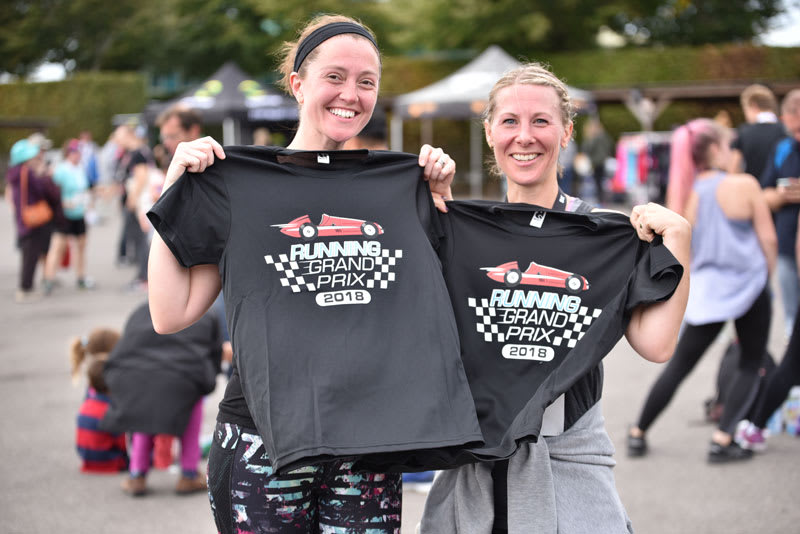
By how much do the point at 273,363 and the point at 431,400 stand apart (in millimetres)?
420

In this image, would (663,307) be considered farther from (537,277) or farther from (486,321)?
(486,321)

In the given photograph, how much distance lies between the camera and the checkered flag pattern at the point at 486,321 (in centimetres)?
245

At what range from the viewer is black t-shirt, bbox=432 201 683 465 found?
7.75 ft

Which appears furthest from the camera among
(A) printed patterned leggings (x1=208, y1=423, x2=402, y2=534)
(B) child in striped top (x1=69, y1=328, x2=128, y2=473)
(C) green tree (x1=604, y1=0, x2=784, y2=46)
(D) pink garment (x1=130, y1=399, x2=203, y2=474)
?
(C) green tree (x1=604, y1=0, x2=784, y2=46)

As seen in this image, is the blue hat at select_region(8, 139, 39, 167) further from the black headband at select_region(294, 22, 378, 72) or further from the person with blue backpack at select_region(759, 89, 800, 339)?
the black headband at select_region(294, 22, 378, 72)

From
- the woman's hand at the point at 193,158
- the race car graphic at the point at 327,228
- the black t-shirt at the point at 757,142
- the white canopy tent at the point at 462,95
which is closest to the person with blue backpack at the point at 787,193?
the black t-shirt at the point at 757,142

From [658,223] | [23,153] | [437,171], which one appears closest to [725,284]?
[658,223]

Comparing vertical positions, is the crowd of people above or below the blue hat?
below

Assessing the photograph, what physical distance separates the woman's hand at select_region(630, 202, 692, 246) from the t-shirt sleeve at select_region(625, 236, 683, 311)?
0.12ft

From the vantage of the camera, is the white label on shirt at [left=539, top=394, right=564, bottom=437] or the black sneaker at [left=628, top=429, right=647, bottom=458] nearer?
the white label on shirt at [left=539, top=394, right=564, bottom=437]

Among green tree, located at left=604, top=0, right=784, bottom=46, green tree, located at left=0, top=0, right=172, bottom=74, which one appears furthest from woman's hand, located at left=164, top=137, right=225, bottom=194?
green tree, located at left=0, top=0, right=172, bottom=74

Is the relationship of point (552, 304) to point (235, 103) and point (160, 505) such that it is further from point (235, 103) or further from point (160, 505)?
point (235, 103)

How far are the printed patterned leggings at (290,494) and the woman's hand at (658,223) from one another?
1.00 meters

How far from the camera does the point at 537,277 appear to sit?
2459 millimetres
